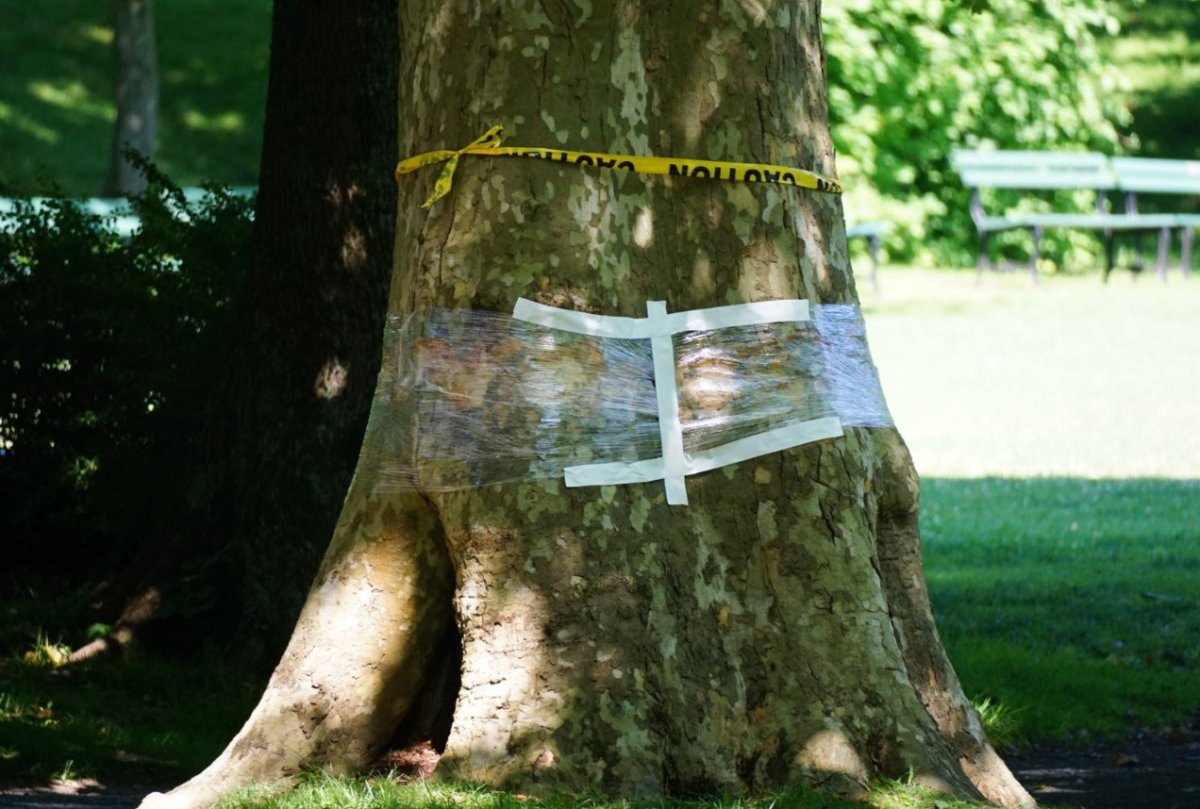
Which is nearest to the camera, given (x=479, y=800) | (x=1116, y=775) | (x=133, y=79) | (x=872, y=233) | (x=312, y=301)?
(x=479, y=800)

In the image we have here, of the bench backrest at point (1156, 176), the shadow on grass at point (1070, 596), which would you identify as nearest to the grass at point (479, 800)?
the shadow on grass at point (1070, 596)

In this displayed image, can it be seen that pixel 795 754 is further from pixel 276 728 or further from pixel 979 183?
pixel 979 183

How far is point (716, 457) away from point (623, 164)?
0.82 meters

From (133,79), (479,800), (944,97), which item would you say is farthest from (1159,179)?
(479,800)

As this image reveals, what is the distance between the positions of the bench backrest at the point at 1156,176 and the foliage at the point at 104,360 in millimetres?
17652

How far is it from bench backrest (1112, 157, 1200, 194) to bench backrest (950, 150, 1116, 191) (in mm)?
236

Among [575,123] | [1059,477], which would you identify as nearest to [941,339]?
[1059,477]

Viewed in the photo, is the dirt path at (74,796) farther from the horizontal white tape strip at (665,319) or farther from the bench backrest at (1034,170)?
the bench backrest at (1034,170)

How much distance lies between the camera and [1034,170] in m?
24.0

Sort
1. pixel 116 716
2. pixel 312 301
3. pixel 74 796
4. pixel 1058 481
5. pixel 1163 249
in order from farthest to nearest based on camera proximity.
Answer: pixel 1163 249, pixel 1058 481, pixel 312 301, pixel 116 716, pixel 74 796

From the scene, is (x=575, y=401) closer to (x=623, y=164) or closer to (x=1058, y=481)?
(x=623, y=164)

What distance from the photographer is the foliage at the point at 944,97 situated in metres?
24.9

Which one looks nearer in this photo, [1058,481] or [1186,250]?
[1058,481]

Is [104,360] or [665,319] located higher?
[104,360]
